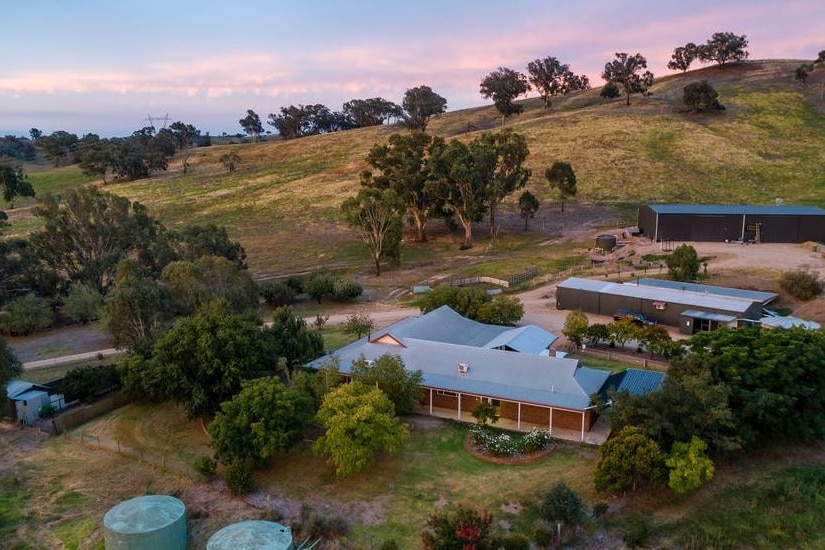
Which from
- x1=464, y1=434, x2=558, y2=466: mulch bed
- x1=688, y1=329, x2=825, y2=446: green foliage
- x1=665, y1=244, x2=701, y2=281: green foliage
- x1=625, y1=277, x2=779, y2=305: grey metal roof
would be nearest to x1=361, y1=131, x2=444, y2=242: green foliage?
x1=665, y1=244, x2=701, y2=281: green foliage

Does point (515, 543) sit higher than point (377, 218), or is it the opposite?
point (377, 218)

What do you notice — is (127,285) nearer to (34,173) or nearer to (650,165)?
(650,165)

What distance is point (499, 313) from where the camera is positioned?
42188 millimetres

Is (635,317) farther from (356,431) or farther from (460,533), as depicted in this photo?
(460,533)

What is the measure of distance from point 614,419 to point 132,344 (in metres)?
27.0

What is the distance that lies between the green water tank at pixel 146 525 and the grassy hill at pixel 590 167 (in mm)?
43895

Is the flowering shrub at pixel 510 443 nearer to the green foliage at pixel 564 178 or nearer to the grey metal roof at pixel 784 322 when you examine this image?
the grey metal roof at pixel 784 322

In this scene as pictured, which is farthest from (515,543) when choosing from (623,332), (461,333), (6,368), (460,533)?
(6,368)

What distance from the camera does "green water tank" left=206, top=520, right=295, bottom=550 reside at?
20.0 metres

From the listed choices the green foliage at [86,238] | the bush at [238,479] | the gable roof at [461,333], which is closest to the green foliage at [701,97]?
the gable roof at [461,333]

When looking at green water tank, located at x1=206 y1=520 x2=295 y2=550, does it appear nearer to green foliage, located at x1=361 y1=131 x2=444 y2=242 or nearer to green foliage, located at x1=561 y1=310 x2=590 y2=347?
green foliage, located at x1=561 y1=310 x2=590 y2=347

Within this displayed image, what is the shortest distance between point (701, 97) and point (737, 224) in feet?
159

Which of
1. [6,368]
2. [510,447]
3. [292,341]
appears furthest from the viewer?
[292,341]

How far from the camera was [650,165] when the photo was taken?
89.2 meters
